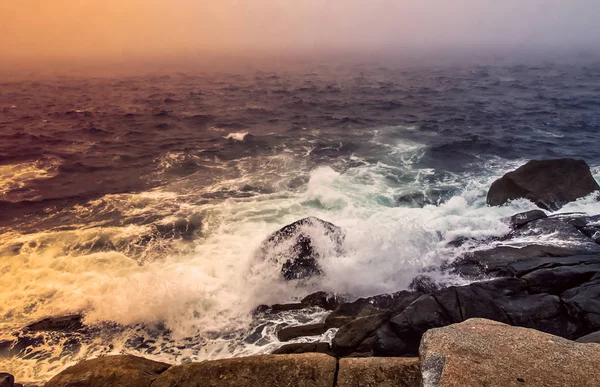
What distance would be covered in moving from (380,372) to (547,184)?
1232 centimetres

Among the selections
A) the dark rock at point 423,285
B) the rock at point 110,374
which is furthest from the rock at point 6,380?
the dark rock at point 423,285

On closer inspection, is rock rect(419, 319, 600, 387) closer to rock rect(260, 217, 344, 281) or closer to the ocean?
the ocean

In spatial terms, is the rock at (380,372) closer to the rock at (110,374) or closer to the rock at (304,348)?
the rock at (304,348)

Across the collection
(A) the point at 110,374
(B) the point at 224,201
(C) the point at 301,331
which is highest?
(A) the point at 110,374

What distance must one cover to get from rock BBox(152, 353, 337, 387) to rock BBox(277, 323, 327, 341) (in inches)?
92.2

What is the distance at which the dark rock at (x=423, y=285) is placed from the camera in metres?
9.29

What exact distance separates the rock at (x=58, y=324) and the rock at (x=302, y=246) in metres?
5.34

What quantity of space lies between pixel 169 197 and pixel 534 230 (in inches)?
575

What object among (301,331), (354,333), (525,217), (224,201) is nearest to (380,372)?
(354,333)

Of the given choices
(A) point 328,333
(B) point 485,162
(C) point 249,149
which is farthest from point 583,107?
(A) point 328,333

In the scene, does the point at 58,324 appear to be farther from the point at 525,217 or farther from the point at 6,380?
the point at 525,217

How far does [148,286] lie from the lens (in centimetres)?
989

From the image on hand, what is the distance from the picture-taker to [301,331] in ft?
26.9

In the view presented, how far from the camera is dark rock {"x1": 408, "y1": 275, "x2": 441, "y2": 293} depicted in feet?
30.5
